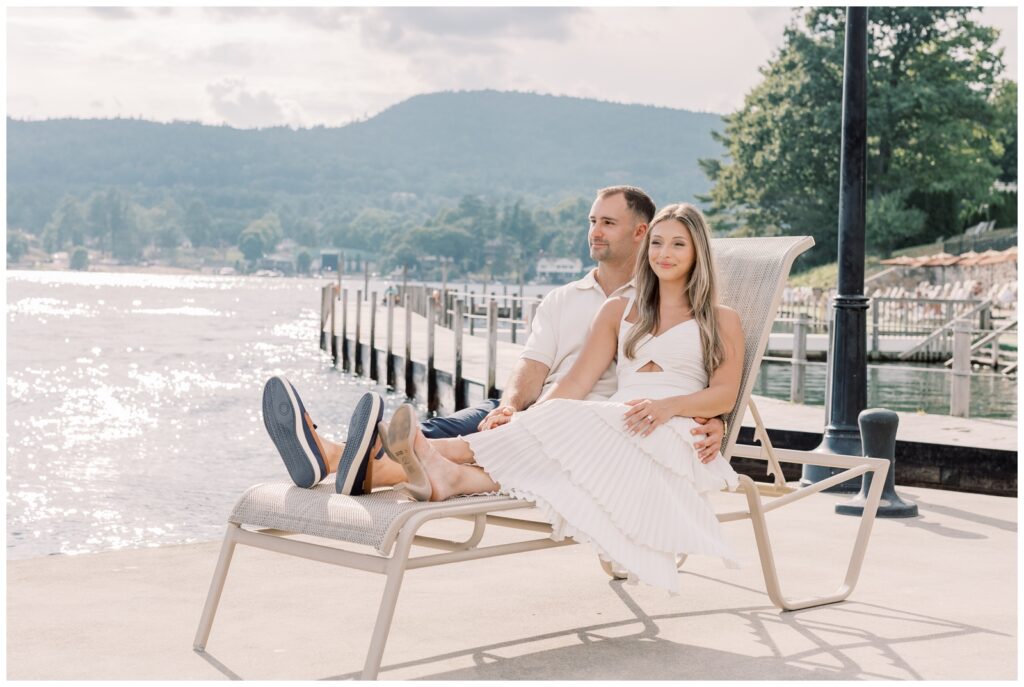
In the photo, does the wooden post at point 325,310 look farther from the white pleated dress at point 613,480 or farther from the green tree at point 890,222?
the white pleated dress at point 613,480

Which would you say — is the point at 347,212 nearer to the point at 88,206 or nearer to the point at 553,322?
the point at 88,206

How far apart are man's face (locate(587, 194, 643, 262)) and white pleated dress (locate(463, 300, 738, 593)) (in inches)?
29.3

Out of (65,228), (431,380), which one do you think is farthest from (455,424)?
(65,228)

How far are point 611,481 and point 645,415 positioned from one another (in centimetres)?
24

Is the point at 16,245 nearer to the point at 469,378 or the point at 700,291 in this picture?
the point at 469,378

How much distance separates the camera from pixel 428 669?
3.63 metres

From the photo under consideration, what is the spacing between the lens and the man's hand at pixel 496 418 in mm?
4164

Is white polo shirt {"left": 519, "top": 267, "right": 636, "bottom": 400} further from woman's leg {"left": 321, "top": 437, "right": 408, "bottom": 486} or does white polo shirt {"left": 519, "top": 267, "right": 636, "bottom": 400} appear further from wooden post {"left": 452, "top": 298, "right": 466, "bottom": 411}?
wooden post {"left": 452, "top": 298, "right": 466, "bottom": 411}

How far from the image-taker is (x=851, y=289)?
23.3 feet

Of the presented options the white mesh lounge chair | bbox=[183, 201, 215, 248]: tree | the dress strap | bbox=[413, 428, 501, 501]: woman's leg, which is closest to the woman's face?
the dress strap

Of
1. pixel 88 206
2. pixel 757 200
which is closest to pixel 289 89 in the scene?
pixel 88 206

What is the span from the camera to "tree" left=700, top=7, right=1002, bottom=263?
48812 mm

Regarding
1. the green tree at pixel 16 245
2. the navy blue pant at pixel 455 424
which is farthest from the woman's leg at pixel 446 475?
the green tree at pixel 16 245

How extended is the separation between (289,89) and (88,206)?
3729cm
